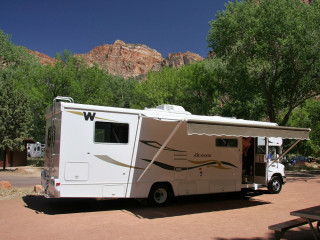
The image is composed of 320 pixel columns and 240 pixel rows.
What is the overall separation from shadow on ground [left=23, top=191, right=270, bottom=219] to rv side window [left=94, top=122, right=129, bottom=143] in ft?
6.81

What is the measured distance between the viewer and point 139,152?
902cm

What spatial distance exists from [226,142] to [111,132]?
14.0 feet

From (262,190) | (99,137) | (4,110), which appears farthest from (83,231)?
(4,110)

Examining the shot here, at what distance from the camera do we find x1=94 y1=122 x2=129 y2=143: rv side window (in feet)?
27.7

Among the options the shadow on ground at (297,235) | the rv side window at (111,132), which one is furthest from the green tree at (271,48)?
the shadow on ground at (297,235)

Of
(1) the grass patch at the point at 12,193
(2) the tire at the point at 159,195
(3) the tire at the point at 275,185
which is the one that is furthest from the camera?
(3) the tire at the point at 275,185

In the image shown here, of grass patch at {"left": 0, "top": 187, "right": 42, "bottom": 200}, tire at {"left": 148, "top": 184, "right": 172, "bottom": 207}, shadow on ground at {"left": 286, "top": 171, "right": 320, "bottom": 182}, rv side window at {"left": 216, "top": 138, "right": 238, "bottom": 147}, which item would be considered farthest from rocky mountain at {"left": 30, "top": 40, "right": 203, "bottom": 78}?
tire at {"left": 148, "top": 184, "right": 172, "bottom": 207}

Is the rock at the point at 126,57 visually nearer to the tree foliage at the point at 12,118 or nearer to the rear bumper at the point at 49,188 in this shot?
the tree foliage at the point at 12,118

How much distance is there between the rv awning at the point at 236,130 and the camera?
7555 millimetres

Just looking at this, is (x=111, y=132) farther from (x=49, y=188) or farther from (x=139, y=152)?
(x=49, y=188)

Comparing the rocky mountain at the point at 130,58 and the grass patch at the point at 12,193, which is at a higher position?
the rocky mountain at the point at 130,58

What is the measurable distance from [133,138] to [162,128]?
1019 millimetres

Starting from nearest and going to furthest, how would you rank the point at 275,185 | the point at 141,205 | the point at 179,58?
the point at 141,205, the point at 275,185, the point at 179,58

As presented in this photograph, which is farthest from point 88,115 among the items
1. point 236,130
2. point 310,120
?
point 310,120
